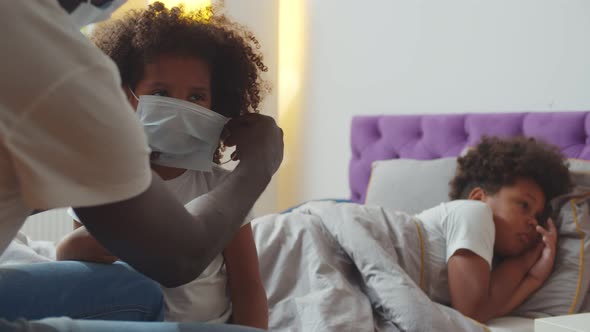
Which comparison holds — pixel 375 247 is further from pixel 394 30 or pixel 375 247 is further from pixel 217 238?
pixel 394 30

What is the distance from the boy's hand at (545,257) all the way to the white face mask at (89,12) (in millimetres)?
1395

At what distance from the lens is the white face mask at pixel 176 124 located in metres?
1.14

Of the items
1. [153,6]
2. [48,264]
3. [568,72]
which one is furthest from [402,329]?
[568,72]

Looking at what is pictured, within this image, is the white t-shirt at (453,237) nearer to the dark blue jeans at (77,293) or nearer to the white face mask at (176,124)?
the white face mask at (176,124)

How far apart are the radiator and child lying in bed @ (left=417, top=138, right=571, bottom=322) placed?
1800mm

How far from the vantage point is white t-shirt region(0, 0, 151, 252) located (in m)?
0.51

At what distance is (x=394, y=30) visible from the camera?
285 centimetres

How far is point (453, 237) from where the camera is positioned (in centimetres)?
173

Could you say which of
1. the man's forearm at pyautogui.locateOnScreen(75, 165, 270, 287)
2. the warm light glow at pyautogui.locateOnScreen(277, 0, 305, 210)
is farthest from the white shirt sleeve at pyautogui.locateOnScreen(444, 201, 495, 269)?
the warm light glow at pyautogui.locateOnScreen(277, 0, 305, 210)

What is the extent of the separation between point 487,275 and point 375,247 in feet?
1.07

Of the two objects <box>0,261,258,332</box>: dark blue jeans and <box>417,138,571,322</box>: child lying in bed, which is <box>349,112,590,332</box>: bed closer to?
<box>417,138,571,322</box>: child lying in bed

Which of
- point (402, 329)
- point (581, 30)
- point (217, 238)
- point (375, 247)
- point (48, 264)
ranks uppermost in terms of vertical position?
point (581, 30)

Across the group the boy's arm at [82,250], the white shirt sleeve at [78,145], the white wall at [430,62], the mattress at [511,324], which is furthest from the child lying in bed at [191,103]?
the white wall at [430,62]

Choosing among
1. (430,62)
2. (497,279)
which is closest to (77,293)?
(497,279)
